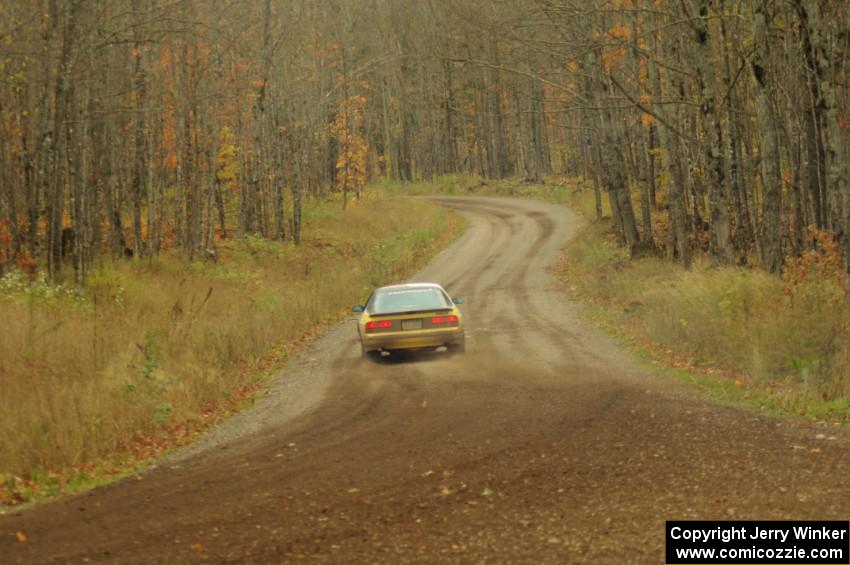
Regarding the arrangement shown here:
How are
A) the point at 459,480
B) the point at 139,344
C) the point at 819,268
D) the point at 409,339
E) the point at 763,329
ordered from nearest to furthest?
1. the point at 459,480
2. the point at 763,329
3. the point at 139,344
4. the point at 819,268
5. the point at 409,339

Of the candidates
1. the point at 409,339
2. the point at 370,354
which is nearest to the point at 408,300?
the point at 409,339

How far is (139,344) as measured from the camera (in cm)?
Answer: 1526

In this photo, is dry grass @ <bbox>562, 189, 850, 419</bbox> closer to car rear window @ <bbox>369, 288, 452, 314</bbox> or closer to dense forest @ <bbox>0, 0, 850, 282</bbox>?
dense forest @ <bbox>0, 0, 850, 282</bbox>

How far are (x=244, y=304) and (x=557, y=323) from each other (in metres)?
8.27

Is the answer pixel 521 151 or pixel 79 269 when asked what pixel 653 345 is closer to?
Answer: pixel 79 269

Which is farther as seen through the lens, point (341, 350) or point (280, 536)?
point (341, 350)

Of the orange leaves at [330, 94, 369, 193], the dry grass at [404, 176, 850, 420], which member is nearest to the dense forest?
the orange leaves at [330, 94, 369, 193]

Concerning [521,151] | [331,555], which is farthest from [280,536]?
[521,151]

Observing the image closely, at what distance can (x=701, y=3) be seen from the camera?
1884 cm

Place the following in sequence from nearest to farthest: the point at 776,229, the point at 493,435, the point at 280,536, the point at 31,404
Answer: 1. the point at 280,536
2. the point at 493,435
3. the point at 31,404
4. the point at 776,229

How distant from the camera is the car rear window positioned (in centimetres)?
→ 1755

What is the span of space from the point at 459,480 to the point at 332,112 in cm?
5129

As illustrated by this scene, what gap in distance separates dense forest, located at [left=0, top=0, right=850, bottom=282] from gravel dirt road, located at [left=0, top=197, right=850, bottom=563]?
18.4 ft

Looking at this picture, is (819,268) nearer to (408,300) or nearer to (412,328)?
(412,328)
